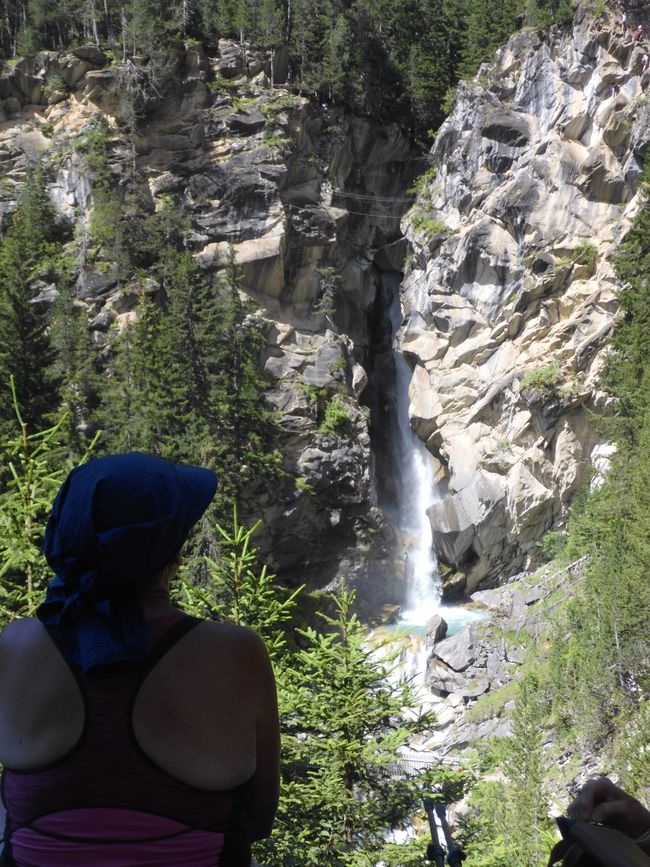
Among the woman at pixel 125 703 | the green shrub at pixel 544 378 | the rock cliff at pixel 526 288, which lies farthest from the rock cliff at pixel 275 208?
the woman at pixel 125 703

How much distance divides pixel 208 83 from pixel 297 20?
252 inches

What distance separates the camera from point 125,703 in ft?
4.21

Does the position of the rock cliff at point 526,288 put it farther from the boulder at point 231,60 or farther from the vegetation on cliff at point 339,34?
the boulder at point 231,60

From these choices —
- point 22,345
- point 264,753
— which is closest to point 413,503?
point 22,345

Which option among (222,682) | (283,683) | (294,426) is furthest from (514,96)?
(222,682)

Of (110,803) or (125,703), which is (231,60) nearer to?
(125,703)

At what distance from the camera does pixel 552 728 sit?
15.9m

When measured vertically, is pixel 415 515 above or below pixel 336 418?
below

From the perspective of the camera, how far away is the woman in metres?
1.25

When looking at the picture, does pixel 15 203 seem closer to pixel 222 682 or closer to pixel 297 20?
pixel 297 20

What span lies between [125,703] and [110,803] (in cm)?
19

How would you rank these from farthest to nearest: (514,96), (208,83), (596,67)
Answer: (208,83), (514,96), (596,67)

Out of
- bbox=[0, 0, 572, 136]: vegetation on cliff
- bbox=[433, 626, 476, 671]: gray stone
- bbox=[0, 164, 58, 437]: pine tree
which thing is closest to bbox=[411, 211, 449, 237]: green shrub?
bbox=[0, 0, 572, 136]: vegetation on cliff

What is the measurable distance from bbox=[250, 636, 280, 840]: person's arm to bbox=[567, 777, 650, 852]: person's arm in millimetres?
717
